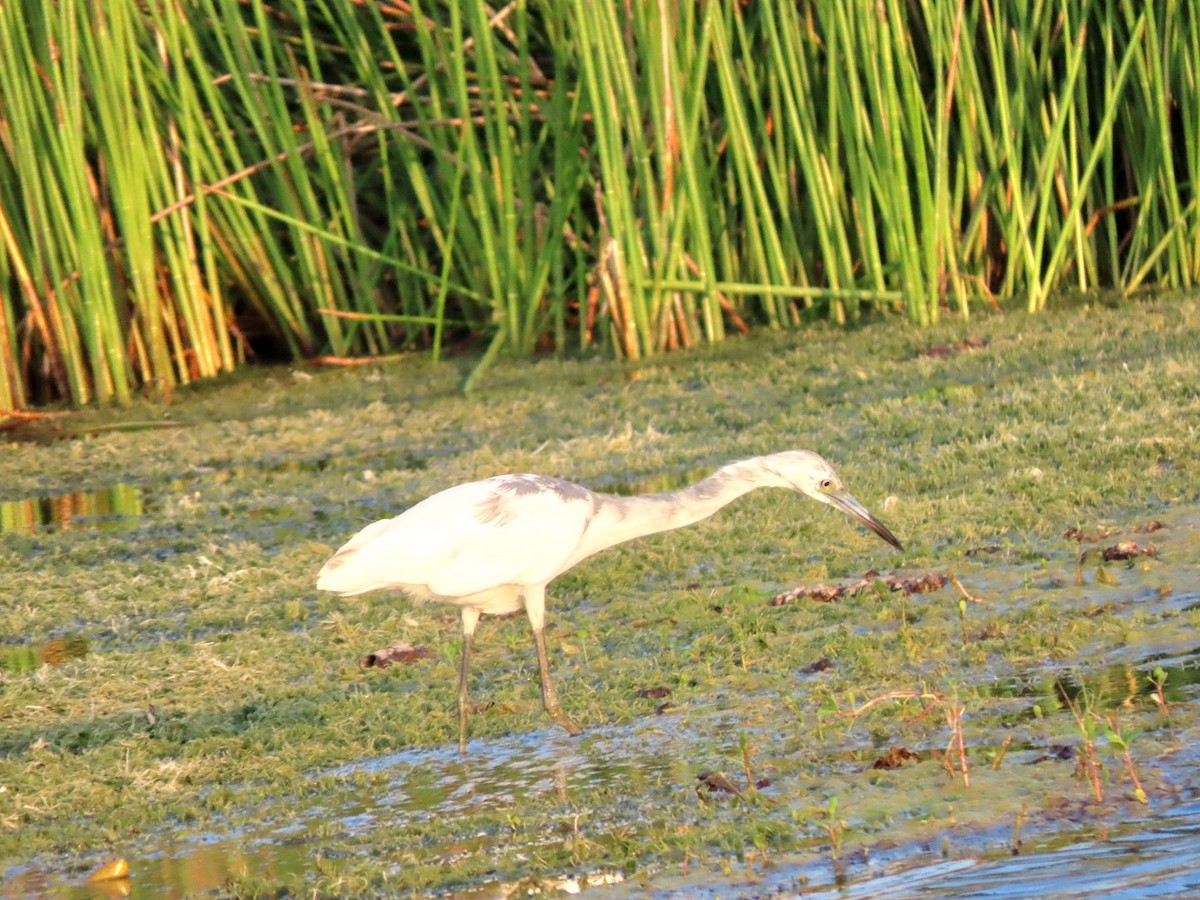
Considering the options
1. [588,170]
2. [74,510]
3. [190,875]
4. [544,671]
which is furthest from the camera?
[588,170]

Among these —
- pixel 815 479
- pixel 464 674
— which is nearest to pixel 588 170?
pixel 815 479

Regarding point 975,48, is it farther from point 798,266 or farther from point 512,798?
point 512,798

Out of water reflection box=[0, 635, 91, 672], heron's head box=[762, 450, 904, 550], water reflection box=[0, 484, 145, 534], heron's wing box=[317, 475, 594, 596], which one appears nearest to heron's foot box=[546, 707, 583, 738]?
heron's wing box=[317, 475, 594, 596]

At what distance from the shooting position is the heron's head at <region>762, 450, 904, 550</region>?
491cm

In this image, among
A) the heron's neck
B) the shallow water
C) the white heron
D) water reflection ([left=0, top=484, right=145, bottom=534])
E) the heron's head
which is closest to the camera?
the shallow water

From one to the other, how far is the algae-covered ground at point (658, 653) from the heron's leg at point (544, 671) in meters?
0.06

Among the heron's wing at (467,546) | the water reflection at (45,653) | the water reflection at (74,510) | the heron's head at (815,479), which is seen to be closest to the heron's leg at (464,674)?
the heron's wing at (467,546)

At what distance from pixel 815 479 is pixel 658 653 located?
2.15ft

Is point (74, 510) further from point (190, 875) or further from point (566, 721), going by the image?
point (190, 875)

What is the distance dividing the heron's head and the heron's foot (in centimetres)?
105

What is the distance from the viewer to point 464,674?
434cm

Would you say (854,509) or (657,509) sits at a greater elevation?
(657,509)

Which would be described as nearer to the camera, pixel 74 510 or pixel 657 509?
pixel 657 509

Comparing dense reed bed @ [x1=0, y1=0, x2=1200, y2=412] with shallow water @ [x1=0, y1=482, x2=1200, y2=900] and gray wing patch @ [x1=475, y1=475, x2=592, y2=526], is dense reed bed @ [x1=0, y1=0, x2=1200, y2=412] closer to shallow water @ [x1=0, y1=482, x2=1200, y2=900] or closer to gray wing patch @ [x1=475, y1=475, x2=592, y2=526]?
gray wing patch @ [x1=475, y1=475, x2=592, y2=526]
